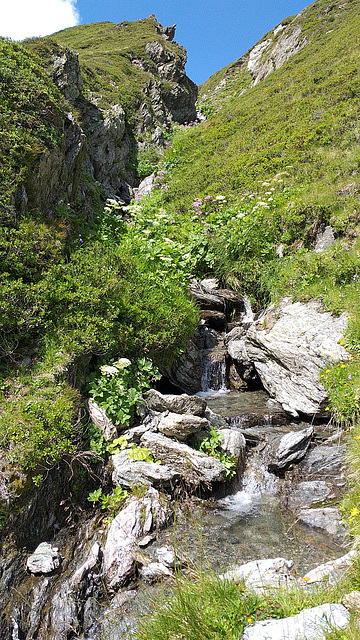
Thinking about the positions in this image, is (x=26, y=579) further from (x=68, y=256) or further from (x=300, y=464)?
(x=68, y=256)

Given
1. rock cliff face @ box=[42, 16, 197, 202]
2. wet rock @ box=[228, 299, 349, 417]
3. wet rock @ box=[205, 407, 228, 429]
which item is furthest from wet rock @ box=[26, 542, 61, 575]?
rock cliff face @ box=[42, 16, 197, 202]

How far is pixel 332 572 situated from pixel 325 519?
158 centimetres

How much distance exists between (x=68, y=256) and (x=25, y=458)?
4299 millimetres

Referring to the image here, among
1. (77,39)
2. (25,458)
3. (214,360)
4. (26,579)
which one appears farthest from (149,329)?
(77,39)

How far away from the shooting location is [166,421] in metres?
5.97

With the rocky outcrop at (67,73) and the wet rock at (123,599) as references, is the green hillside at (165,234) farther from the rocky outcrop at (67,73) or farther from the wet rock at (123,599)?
the wet rock at (123,599)

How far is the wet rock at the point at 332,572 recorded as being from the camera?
9.84ft

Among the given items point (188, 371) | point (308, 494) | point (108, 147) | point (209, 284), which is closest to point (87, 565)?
point (308, 494)

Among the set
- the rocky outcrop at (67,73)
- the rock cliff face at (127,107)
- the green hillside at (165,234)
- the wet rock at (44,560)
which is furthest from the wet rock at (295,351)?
the rocky outcrop at (67,73)

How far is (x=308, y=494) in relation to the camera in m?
5.18

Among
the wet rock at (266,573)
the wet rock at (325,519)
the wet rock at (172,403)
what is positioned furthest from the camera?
the wet rock at (172,403)

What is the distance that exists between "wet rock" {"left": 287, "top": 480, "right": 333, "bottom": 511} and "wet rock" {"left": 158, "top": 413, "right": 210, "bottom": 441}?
68.0 inches

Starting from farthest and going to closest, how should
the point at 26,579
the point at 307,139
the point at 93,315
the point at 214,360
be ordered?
the point at 307,139
the point at 214,360
the point at 93,315
the point at 26,579

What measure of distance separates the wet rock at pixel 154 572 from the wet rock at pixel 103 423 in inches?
75.8
